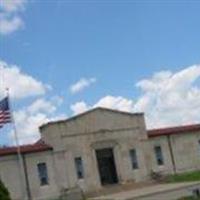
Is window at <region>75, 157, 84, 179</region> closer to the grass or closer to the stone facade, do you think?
the stone facade

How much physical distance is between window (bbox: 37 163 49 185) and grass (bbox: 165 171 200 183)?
890 cm

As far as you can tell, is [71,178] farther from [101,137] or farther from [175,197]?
[175,197]

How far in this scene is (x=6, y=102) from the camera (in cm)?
4053

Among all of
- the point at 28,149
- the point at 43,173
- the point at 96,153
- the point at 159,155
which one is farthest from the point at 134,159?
the point at 28,149

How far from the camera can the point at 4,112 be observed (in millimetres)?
39969

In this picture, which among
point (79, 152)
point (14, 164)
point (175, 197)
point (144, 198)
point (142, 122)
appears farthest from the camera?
point (142, 122)

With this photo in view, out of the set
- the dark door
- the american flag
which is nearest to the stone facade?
the dark door

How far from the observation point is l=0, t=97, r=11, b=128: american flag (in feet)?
129

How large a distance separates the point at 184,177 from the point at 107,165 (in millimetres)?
5602

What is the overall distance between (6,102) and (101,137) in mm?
10666

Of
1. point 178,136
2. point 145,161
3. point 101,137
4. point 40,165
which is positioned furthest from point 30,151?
point 178,136

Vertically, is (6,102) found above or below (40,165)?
above

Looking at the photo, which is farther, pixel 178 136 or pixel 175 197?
pixel 178 136

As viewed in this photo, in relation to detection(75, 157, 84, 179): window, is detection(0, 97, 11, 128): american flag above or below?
above
